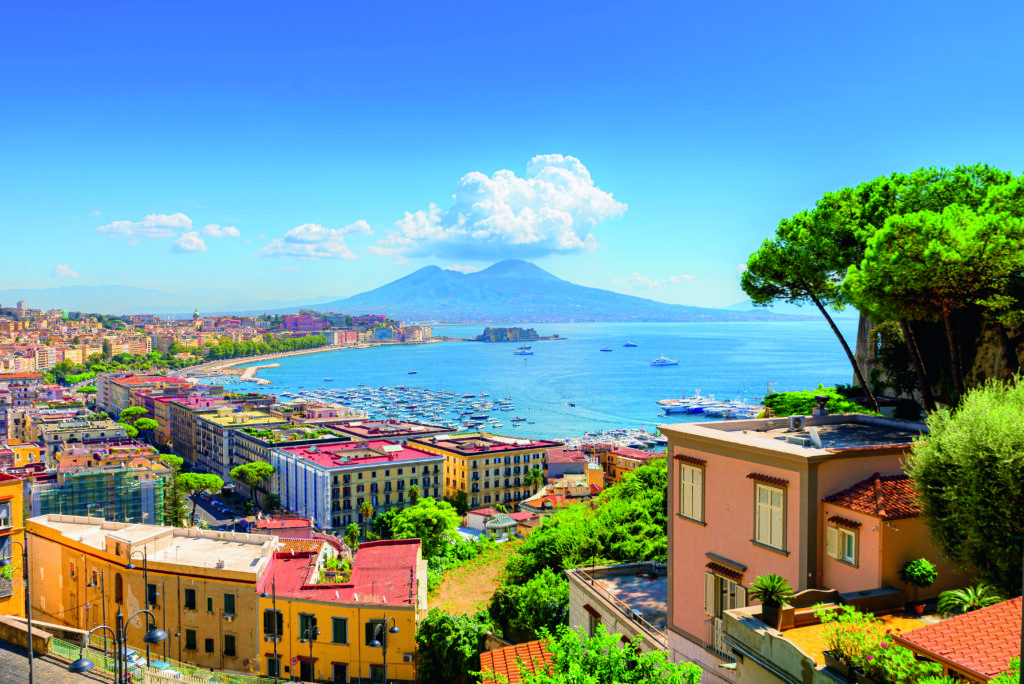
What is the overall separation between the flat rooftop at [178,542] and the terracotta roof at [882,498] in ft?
40.6

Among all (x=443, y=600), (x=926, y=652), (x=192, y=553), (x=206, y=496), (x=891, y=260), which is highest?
(x=891, y=260)

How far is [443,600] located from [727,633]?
12301 millimetres

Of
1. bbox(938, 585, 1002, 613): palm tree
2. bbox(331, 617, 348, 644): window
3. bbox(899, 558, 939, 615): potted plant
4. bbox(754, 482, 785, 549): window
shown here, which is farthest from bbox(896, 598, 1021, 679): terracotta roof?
bbox(331, 617, 348, 644): window

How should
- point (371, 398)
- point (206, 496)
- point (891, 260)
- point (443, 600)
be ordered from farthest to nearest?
point (371, 398), point (206, 496), point (443, 600), point (891, 260)

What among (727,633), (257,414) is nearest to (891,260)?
(727,633)

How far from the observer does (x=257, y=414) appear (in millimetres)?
74625

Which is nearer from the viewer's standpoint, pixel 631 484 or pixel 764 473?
pixel 764 473

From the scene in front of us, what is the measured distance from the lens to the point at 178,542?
1855 centimetres

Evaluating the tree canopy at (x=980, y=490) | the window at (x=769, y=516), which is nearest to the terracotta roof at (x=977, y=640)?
the tree canopy at (x=980, y=490)

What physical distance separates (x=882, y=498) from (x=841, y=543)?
58 centimetres

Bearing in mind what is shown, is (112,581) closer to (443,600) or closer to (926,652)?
(443,600)

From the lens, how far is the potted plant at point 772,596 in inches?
249

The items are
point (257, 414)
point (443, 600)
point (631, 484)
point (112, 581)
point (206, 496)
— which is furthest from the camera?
point (257, 414)

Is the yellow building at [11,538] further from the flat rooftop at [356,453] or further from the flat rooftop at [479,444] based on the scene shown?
the flat rooftop at [479,444]
